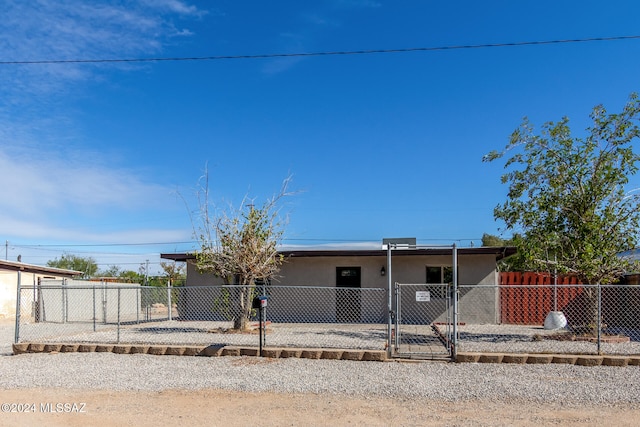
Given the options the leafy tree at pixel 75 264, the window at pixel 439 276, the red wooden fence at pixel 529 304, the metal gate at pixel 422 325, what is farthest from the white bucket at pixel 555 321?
the leafy tree at pixel 75 264

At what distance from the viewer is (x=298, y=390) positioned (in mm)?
7840

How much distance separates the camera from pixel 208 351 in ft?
34.4

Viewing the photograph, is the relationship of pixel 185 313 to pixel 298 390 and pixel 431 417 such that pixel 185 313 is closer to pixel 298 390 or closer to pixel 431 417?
pixel 298 390

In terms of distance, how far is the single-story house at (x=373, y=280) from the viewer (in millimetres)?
17953

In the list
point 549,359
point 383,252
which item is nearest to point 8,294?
point 383,252

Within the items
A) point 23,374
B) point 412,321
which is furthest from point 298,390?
point 412,321

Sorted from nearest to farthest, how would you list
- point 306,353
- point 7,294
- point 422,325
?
1. point 306,353
2. point 422,325
3. point 7,294

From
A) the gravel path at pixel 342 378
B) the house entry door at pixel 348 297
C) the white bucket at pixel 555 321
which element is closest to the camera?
the gravel path at pixel 342 378

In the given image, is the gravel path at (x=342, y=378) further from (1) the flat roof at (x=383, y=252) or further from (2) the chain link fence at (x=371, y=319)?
(1) the flat roof at (x=383, y=252)

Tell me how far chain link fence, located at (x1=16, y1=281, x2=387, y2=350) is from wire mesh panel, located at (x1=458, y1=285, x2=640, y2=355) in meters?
2.62

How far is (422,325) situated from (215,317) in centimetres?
702

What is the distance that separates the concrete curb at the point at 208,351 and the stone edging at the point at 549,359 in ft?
5.11

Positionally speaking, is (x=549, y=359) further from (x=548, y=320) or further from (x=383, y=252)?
(x=383, y=252)

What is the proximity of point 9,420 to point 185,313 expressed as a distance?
13.3m
